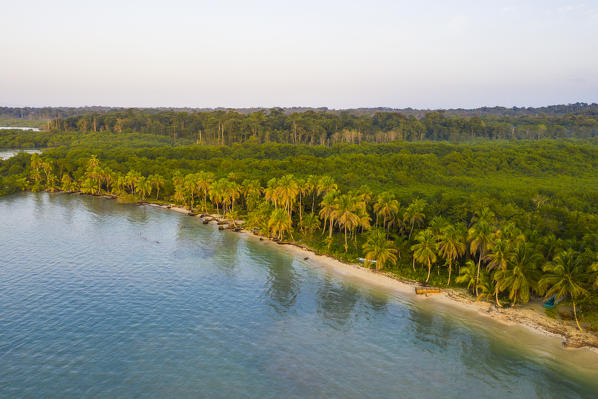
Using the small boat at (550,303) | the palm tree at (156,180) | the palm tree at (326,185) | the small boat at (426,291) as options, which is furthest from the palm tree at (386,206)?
the palm tree at (156,180)

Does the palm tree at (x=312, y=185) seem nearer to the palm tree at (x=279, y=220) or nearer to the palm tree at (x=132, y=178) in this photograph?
the palm tree at (x=279, y=220)

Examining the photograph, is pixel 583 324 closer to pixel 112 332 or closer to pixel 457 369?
pixel 457 369

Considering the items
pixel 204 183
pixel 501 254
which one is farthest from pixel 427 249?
pixel 204 183

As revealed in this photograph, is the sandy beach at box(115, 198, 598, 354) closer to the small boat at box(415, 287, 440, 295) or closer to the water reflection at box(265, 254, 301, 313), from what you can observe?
the small boat at box(415, 287, 440, 295)

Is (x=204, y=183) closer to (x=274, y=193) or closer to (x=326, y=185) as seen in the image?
(x=274, y=193)

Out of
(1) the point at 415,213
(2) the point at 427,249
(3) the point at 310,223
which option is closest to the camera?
(2) the point at 427,249

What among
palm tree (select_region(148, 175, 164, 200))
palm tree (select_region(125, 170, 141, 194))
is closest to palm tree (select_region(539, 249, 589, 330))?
palm tree (select_region(148, 175, 164, 200))
